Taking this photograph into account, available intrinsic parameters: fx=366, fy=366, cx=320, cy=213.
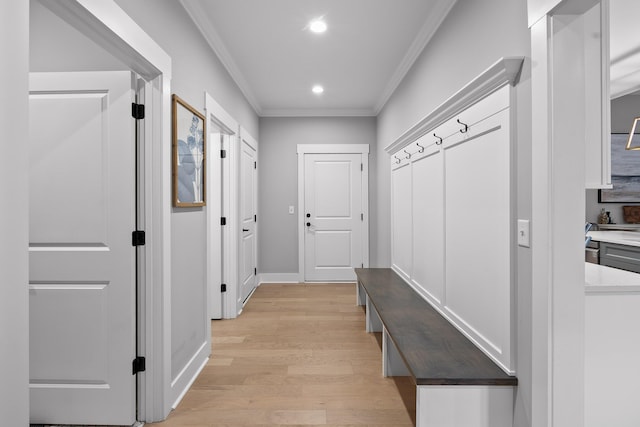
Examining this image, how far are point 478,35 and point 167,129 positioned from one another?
69.9 inches

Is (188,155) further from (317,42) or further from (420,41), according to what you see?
(420,41)

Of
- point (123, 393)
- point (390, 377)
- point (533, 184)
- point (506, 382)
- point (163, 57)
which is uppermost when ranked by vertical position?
point (163, 57)

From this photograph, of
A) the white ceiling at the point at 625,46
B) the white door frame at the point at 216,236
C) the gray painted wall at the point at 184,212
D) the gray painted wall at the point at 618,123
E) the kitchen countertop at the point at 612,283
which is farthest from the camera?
the gray painted wall at the point at 618,123

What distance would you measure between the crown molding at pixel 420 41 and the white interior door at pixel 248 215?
5.86 ft

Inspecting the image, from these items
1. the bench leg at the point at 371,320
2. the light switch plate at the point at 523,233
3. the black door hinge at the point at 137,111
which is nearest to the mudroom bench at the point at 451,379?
the light switch plate at the point at 523,233

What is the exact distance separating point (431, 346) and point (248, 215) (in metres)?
3.18

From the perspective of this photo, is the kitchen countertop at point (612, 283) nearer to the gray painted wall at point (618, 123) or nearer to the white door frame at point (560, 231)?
the white door frame at point (560, 231)

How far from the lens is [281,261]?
5.51 metres

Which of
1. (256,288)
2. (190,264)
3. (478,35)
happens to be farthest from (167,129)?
(256,288)

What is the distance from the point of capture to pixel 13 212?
1.01 meters

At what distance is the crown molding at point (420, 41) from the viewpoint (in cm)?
245

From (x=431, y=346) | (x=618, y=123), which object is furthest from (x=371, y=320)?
(x=618, y=123)

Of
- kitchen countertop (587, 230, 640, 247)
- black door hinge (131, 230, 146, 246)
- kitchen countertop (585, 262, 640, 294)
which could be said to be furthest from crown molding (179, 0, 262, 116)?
kitchen countertop (587, 230, 640, 247)

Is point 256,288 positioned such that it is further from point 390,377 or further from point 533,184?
point 533,184
